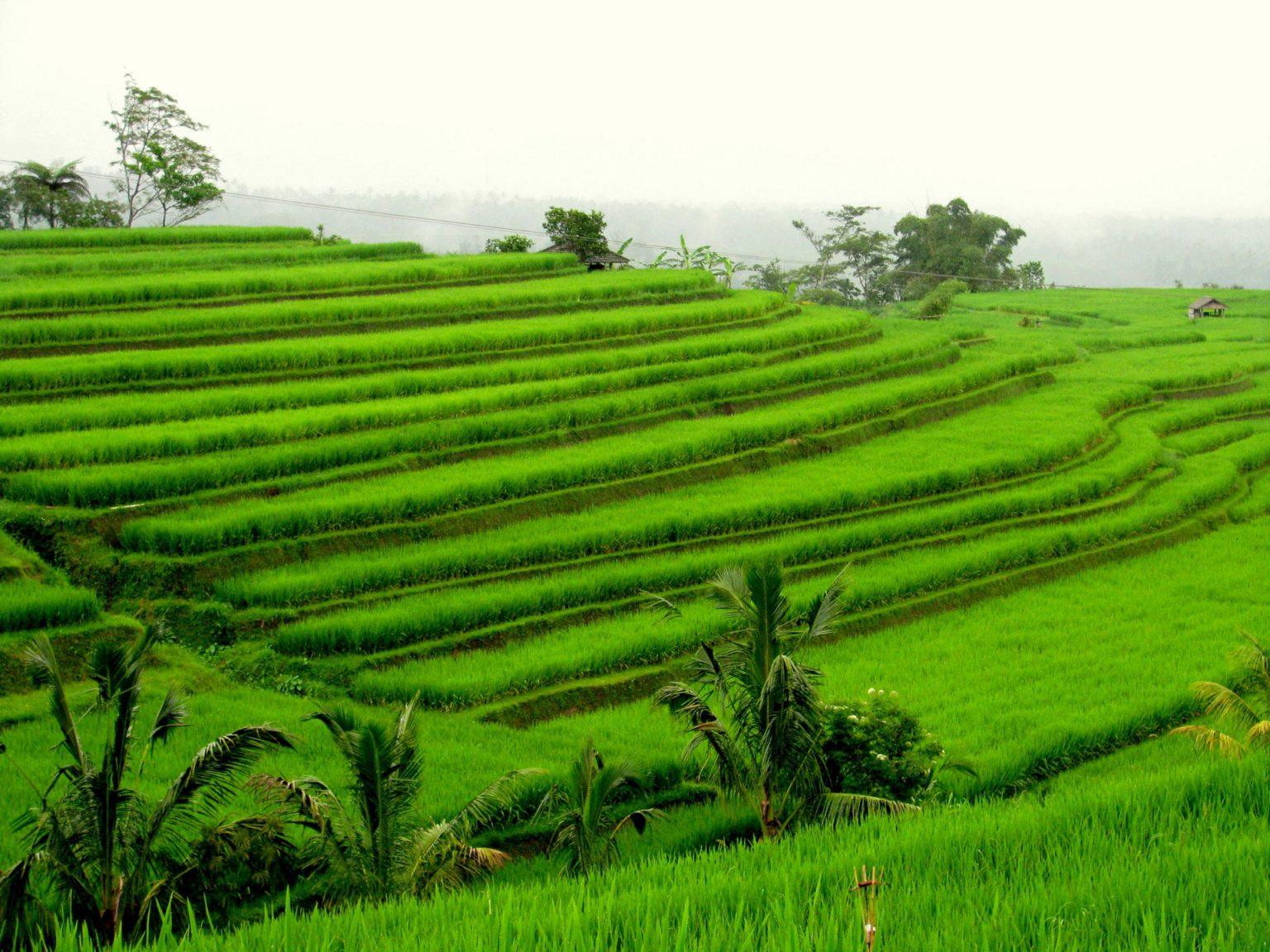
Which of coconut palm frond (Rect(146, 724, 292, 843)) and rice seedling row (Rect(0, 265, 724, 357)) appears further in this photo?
rice seedling row (Rect(0, 265, 724, 357))

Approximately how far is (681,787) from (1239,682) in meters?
5.34

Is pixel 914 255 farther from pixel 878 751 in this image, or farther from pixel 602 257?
pixel 878 751

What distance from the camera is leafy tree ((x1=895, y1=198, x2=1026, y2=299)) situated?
5309cm

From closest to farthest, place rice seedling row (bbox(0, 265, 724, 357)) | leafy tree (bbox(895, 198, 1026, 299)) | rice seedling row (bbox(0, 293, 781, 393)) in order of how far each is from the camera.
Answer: rice seedling row (bbox(0, 293, 781, 393))
rice seedling row (bbox(0, 265, 724, 357))
leafy tree (bbox(895, 198, 1026, 299))

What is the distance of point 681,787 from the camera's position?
8117mm

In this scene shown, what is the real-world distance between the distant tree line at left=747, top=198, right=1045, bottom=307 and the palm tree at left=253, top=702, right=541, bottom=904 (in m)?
48.7

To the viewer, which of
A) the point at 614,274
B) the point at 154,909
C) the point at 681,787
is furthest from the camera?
the point at 614,274

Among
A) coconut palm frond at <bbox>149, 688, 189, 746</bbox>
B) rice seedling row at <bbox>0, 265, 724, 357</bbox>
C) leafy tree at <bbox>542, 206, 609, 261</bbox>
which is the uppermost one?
leafy tree at <bbox>542, 206, 609, 261</bbox>

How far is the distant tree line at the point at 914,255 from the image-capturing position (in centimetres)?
5322

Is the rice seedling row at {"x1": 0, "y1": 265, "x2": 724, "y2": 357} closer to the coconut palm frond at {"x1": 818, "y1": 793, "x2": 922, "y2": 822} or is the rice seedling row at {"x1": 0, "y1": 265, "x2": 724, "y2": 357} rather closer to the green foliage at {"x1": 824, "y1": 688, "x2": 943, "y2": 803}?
the green foliage at {"x1": 824, "y1": 688, "x2": 943, "y2": 803}

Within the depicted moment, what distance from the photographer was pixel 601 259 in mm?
28109

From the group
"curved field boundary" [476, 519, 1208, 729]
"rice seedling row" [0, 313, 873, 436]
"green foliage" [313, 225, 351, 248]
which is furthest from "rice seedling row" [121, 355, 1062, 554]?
"green foliage" [313, 225, 351, 248]

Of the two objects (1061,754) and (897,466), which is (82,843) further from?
(897,466)

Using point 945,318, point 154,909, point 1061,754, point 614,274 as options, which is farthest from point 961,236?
point 154,909
